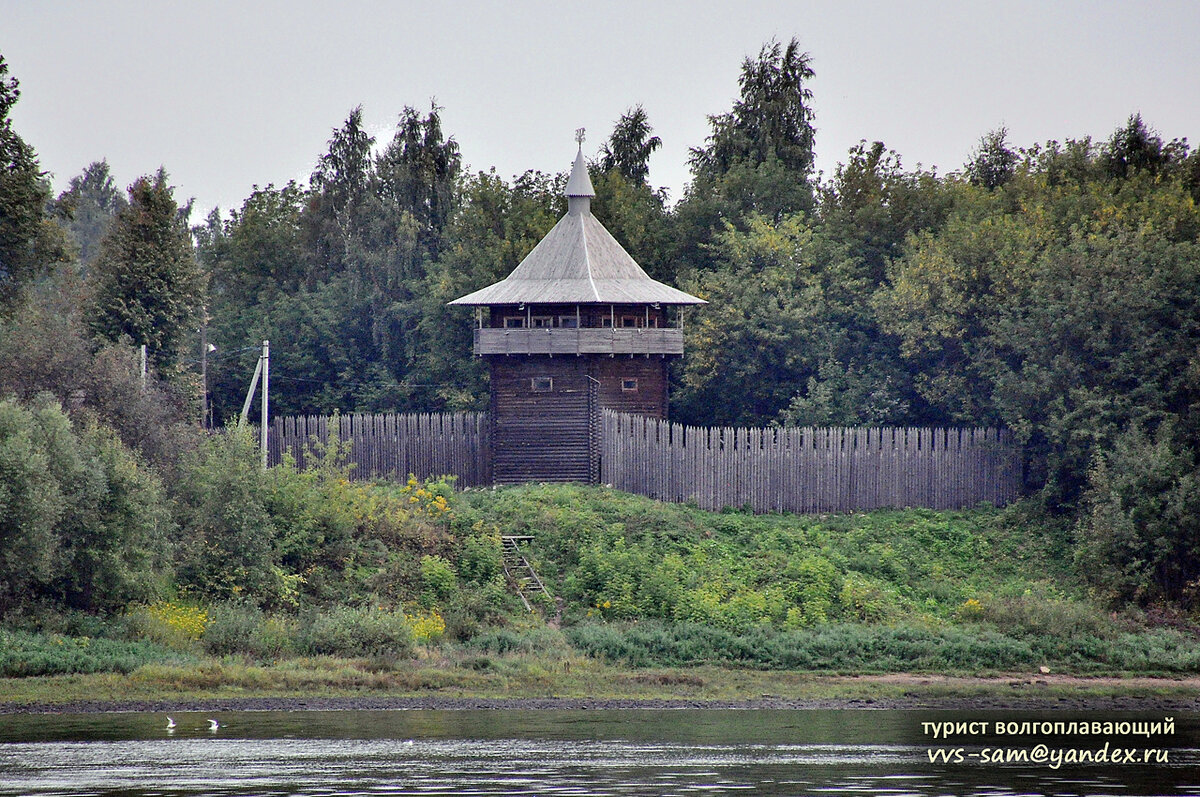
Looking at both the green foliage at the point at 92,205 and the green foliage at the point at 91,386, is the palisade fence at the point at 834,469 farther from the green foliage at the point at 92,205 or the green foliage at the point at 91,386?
the green foliage at the point at 92,205

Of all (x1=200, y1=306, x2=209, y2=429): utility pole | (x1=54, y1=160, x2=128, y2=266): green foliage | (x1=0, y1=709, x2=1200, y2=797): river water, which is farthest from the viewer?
(x1=54, y1=160, x2=128, y2=266): green foliage

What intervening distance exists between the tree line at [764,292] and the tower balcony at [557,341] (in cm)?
526

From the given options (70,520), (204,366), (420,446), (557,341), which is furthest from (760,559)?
(204,366)

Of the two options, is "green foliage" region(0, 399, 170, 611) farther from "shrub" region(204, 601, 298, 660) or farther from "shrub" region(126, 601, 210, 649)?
"shrub" region(204, 601, 298, 660)

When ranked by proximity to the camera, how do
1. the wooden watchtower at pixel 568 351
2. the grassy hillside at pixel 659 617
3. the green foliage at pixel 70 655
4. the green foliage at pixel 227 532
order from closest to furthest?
the green foliage at pixel 70 655, the grassy hillside at pixel 659 617, the green foliage at pixel 227 532, the wooden watchtower at pixel 568 351

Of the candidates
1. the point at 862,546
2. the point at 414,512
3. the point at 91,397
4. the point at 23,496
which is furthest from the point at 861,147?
the point at 23,496

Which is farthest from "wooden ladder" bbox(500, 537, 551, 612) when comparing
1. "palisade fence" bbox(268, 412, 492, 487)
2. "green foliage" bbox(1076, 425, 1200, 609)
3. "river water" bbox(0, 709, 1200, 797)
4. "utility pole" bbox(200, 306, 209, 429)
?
"utility pole" bbox(200, 306, 209, 429)

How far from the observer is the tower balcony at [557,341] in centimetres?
4875

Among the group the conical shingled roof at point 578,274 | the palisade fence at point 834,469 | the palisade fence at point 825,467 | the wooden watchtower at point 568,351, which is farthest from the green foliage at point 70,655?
the conical shingled roof at point 578,274

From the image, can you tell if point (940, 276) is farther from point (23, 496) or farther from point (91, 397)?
point (23, 496)

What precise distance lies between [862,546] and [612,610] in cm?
761

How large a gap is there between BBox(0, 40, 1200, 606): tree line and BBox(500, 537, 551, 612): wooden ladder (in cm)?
900

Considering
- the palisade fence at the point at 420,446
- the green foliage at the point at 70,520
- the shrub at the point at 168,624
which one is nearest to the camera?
the green foliage at the point at 70,520

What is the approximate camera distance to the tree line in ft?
134
